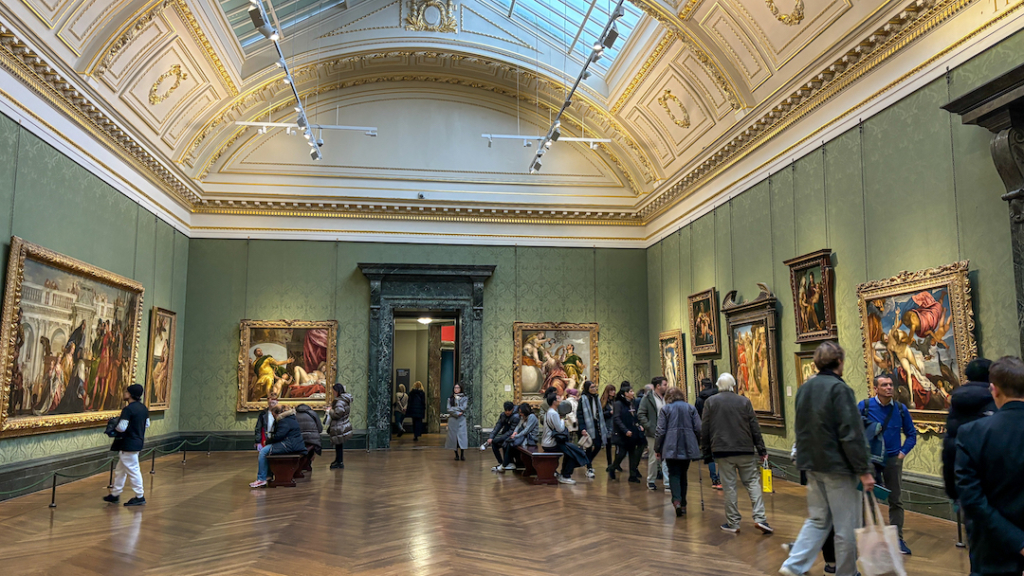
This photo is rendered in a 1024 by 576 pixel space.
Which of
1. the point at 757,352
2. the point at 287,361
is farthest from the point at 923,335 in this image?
the point at 287,361

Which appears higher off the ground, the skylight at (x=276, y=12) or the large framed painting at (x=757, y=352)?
the skylight at (x=276, y=12)

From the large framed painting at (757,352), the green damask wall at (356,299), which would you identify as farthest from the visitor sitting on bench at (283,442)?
the large framed painting at (757,352)

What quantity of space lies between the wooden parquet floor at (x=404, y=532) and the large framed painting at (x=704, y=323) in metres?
3.90

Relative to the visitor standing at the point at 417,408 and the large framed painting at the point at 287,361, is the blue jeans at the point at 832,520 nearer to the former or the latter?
the large framed painting at the point at 287,361

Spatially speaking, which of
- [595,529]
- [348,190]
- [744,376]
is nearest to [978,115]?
[595,529]

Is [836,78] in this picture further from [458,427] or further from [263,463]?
[263,463]

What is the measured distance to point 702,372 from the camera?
1483cm

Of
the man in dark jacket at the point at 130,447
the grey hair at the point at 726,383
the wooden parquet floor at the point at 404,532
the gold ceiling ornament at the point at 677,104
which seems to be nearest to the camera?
the wooden parquet floor at the point at 404,532

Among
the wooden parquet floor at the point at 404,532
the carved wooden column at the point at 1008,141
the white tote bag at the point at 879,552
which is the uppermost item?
the carved wooden column at the point at 1008,141

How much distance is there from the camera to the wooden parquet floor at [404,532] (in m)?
6.02

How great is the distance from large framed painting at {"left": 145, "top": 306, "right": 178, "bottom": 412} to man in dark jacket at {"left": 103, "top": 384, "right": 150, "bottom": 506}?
573 centimetres

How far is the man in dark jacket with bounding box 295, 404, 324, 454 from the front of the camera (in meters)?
11.2

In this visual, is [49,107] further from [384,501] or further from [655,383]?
[655,383]

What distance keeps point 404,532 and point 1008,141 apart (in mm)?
7359
